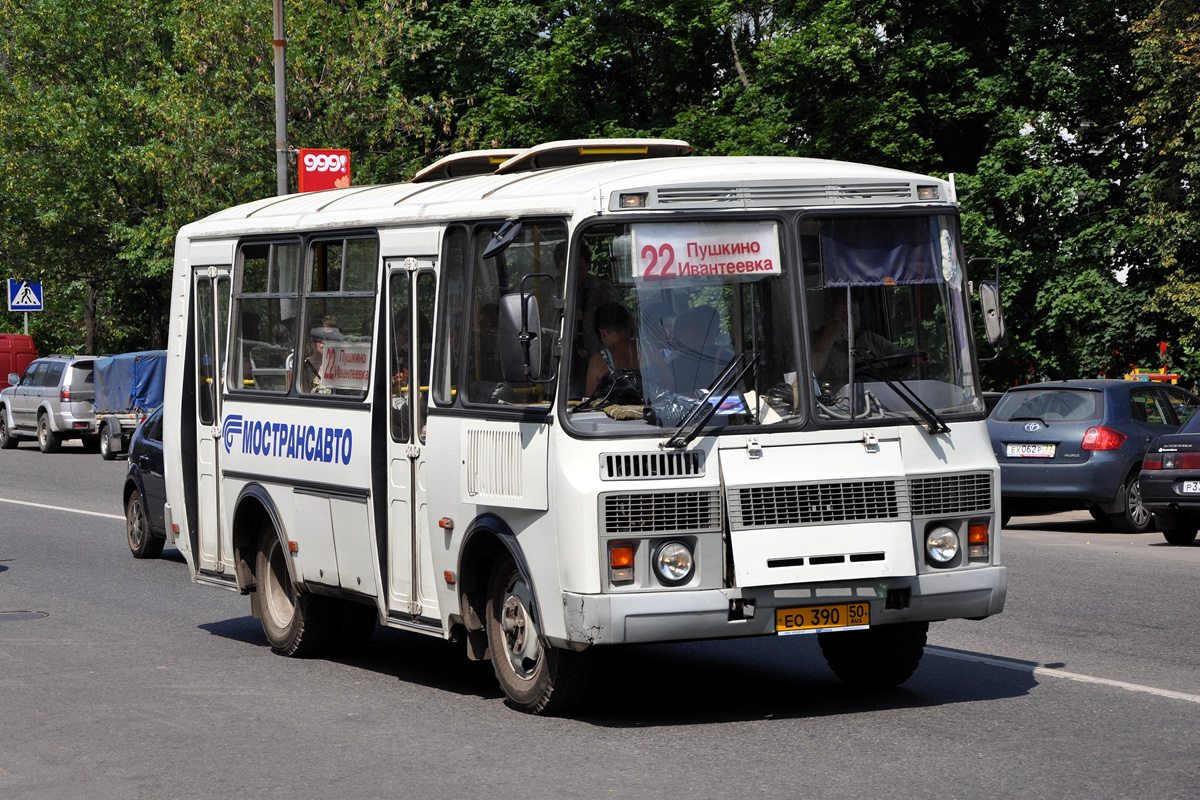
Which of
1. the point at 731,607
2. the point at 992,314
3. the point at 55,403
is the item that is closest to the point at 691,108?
the point at 55,403

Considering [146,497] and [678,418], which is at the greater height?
[678,418]

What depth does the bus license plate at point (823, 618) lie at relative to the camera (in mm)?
7805

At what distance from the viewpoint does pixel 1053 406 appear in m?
19.2

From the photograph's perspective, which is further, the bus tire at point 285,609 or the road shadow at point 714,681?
the bus tire at point 285,609

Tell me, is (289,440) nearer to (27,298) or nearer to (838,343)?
(838,343)

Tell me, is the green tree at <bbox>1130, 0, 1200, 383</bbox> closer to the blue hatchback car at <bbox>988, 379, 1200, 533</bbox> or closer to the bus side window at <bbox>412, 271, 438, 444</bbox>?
the blue hatchback car at <bbox>988, 379, 1200, 533</bbox>

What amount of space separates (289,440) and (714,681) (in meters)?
2.96

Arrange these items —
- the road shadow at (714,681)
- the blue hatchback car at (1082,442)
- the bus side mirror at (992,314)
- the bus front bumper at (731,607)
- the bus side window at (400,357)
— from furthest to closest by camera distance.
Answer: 1. the blue hatchback car at (1082,442)
2. the bus side window at (400,357)
3. the bus side mirror at (992,314)
4. the road shadow at (714,681)
5. the bus front bumper at (731,607)

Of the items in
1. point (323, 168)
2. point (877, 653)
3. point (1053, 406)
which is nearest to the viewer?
point (877, 653)

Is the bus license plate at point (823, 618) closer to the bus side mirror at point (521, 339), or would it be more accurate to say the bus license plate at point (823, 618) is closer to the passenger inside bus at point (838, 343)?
the passenger inside bus at point (838, 343)

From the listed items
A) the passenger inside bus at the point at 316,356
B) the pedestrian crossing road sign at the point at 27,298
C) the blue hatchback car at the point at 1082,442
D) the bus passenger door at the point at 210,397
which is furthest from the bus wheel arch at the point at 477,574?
the pedestrian crossing road sign at the point at 27,298

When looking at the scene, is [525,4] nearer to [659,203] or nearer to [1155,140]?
[1155,140]

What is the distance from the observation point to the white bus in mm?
7730

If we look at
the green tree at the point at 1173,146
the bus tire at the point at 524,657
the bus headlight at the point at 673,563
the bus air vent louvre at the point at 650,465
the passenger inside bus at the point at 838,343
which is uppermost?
the green tree at the point at 1173,146
